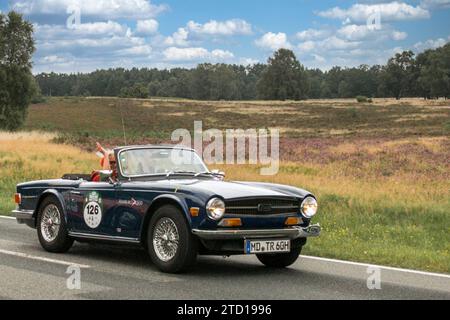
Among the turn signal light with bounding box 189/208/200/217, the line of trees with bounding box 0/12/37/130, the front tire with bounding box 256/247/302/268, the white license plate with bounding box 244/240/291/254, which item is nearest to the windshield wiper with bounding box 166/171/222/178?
the front tire with bounding box 256/247/302/268

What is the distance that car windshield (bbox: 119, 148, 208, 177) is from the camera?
925 cm

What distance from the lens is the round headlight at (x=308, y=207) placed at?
8.55 m

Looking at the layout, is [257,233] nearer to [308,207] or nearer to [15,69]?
[308,207]

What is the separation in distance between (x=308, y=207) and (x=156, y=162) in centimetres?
215

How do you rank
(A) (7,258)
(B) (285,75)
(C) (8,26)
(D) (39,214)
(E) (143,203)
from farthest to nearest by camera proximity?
(B) (285,75) < (C) (8,26) < (D) (39,214) < (A) (7,258) < (E) (143,203)

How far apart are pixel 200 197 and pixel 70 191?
8.45 feet

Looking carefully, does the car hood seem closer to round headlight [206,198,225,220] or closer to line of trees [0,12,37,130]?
round headlight [206,198,225,220]

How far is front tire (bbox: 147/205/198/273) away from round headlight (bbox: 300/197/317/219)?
1.44 m

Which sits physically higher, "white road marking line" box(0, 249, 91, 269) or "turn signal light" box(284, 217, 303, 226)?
"turn signal light" box(284, 217, 303, 226)

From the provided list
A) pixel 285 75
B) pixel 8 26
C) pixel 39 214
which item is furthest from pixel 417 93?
pixel 39 214

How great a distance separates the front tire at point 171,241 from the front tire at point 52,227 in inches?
74.1

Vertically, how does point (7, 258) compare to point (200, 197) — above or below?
below

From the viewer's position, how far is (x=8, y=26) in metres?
67.6
